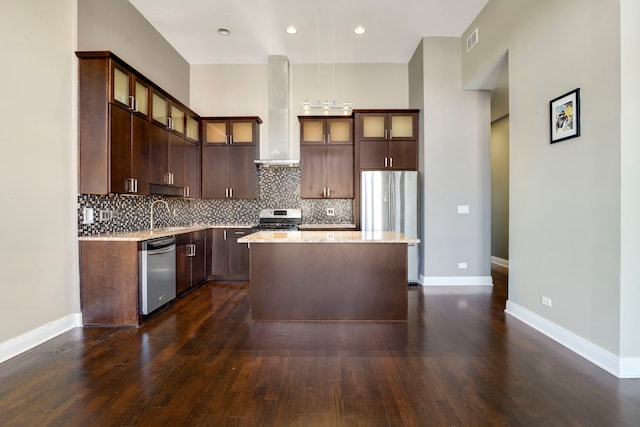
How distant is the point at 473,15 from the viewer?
407cm

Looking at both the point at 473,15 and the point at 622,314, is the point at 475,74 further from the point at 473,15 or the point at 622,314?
the point at 622,314

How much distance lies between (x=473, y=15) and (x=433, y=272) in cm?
346

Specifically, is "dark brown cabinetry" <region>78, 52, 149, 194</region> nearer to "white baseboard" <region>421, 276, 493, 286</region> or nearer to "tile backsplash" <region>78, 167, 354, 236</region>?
"tile backsplash" <region>78, 167, 354, 236</region>

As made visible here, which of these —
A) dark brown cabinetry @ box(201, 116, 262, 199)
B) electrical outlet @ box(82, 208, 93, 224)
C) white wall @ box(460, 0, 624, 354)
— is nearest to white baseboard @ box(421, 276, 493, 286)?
white wall @ box(460, 0, 624, 354)

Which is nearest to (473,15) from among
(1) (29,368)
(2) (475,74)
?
(2) (475,74)

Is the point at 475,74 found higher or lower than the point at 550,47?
higher

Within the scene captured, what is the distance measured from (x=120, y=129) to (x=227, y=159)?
6.66 feet

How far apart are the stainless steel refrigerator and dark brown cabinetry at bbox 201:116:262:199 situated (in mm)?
1826

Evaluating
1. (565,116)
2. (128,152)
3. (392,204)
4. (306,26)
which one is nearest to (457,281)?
(392,204)

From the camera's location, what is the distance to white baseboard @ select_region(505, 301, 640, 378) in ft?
6.86

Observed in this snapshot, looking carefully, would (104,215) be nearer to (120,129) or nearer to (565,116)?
(120,129)

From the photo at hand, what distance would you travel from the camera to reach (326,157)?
16.8 ft

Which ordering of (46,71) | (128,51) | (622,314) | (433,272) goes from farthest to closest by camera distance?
(433,272), (128,51), (46,71), (622,314)

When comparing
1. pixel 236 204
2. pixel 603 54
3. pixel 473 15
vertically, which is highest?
pixel 473 15
